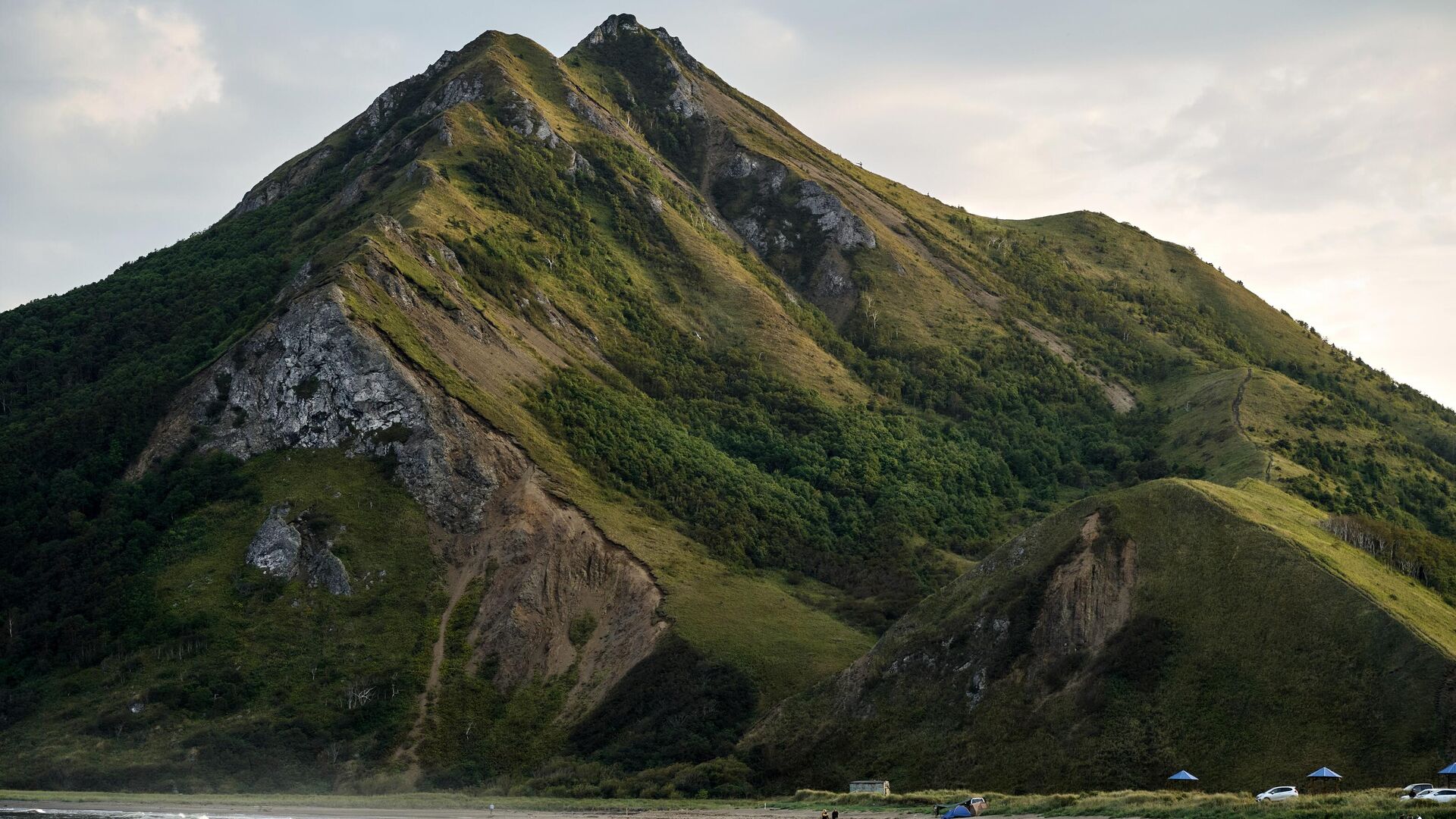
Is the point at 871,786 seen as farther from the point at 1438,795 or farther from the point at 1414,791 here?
the point at 1438,795

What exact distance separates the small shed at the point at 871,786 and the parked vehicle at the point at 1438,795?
34.9 m

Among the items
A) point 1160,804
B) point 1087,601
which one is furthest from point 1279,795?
point 1087,601

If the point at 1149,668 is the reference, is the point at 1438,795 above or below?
below

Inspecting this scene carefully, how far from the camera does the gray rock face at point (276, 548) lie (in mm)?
116500

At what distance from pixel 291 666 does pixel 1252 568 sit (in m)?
77.3

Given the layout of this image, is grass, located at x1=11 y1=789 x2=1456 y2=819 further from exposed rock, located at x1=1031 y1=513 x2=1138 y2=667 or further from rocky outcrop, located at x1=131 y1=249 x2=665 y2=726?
rocky outcrop, located at x1=131 y1=249 x2=665 y2=726

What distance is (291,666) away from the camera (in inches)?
4289

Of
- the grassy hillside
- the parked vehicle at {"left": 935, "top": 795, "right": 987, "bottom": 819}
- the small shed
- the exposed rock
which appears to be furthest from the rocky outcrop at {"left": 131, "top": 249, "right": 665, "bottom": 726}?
the parked vehicle at {"left": 935, "top": 795, "right": 987, "bottom": 819}

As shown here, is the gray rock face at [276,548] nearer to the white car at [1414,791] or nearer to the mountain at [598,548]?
the mountain at [598,548]

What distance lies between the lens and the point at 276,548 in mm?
117188

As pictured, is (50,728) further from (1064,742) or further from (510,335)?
(1064,742)

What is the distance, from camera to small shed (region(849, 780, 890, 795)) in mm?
84062

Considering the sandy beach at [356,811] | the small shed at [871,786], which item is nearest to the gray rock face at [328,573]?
the sandy beach at [356,811]

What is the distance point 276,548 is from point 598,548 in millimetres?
30014
